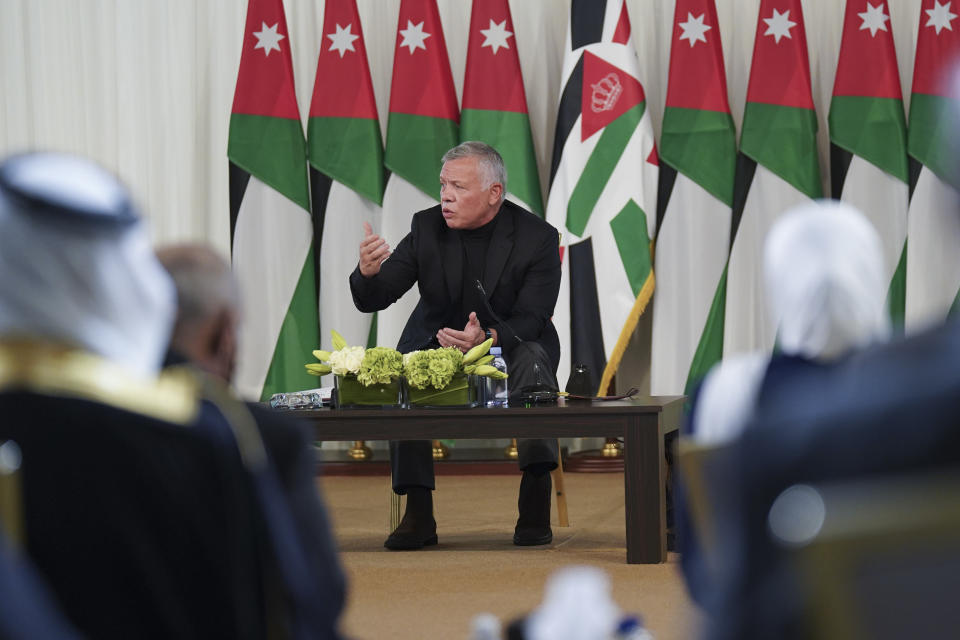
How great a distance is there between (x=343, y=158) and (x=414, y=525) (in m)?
2.94

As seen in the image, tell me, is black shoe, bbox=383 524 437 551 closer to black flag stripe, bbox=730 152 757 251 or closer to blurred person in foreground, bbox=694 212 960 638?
black flag stripe, bbox=730 152 757 251

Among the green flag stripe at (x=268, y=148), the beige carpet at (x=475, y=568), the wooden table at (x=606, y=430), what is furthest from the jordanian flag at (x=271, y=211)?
the wooden table at (x=606, y=430)

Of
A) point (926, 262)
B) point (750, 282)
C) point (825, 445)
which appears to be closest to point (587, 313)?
point (750, 282)

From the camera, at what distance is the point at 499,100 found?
6.78m

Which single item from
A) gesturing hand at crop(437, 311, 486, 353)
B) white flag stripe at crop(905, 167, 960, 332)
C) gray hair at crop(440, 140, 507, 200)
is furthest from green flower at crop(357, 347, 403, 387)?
white flag stripe at crop(905, 167, 960, 332)

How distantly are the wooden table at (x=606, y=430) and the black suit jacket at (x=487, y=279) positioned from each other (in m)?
0.71

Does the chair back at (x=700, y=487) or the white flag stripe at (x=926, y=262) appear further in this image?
the white flag stripe at (x=926, y=262)

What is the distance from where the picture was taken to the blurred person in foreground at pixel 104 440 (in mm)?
1258

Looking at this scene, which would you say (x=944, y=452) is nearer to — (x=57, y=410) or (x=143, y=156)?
(x=57, y=410)

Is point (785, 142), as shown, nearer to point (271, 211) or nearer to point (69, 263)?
point (271, 211)

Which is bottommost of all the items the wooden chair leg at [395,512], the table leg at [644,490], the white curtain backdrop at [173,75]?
the wooden chair leg at [395,512]

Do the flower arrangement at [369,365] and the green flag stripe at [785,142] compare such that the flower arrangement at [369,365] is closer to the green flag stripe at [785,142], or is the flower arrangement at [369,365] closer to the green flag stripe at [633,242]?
the green flag stripe at [633,242]

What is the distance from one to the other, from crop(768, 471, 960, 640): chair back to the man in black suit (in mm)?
3683

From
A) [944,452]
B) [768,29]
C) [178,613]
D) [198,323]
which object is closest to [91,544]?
[178,613]
